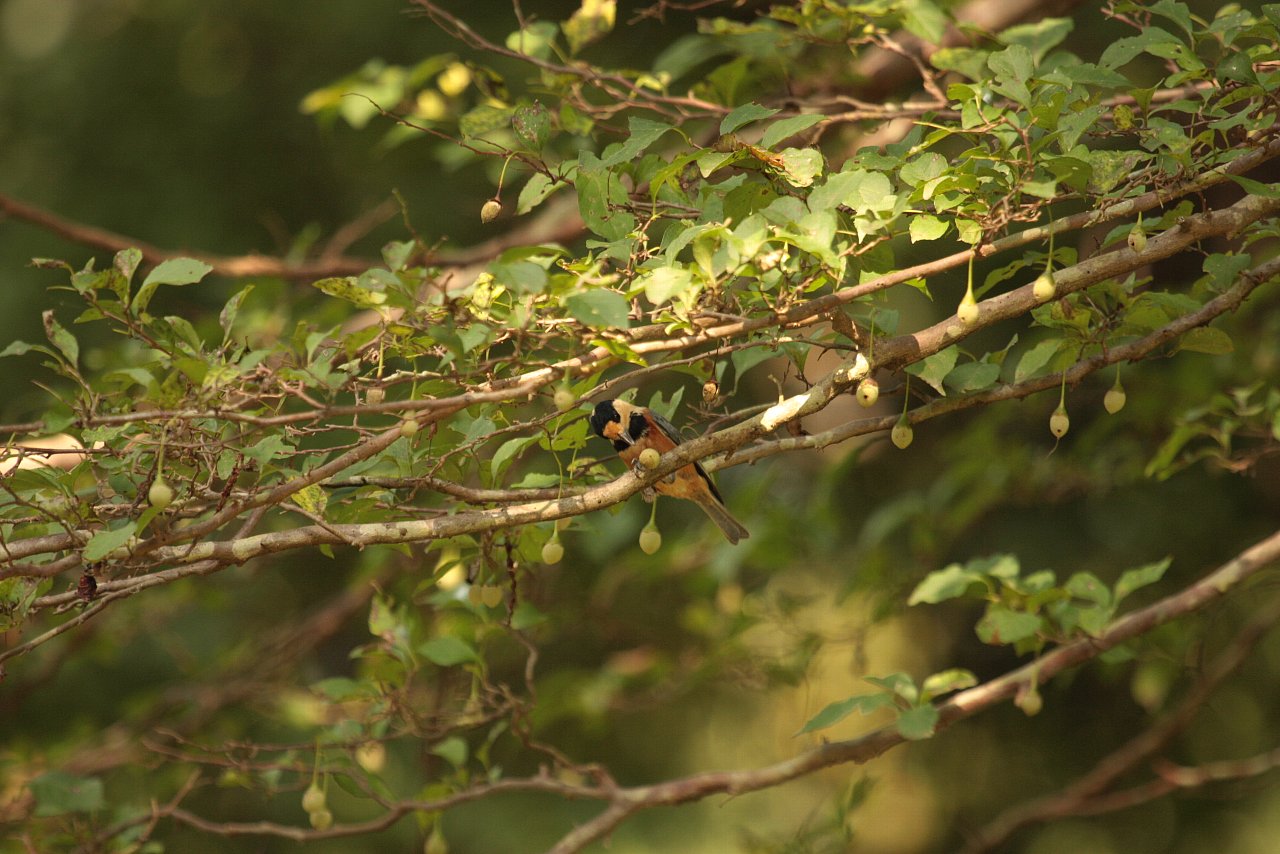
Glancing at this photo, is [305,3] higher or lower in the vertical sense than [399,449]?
lower

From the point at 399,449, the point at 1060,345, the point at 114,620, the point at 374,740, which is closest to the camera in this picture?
the point at 399,449

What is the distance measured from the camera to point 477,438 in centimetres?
231

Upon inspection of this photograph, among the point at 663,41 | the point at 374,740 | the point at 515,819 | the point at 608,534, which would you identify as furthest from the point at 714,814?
the point at 374,740

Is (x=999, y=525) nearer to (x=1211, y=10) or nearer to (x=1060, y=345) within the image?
(x=1211, y=10)

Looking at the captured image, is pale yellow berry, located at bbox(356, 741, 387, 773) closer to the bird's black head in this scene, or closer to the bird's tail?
the bird's black head

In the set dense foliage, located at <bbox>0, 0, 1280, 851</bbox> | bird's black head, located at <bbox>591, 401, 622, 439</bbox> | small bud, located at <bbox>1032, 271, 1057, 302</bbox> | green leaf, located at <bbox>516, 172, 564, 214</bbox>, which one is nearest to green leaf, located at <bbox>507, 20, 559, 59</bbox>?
dense foliage, located at <bbox>0, 0, 1280, 851</bbox>

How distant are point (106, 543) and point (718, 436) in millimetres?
974

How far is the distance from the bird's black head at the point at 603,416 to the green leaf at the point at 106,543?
1.47 m

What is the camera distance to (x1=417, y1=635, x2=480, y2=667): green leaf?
316 cm

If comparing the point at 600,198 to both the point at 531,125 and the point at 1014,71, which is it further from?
the point at 1014,71

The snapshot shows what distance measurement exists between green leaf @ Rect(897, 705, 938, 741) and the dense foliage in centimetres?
3

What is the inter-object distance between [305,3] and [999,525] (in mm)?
5249

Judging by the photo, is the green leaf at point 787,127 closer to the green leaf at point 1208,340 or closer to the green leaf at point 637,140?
the green leaf at point 637,140

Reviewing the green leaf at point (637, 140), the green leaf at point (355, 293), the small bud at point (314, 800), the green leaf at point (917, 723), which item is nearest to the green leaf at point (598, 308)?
the green leaf at point (355, 293)
